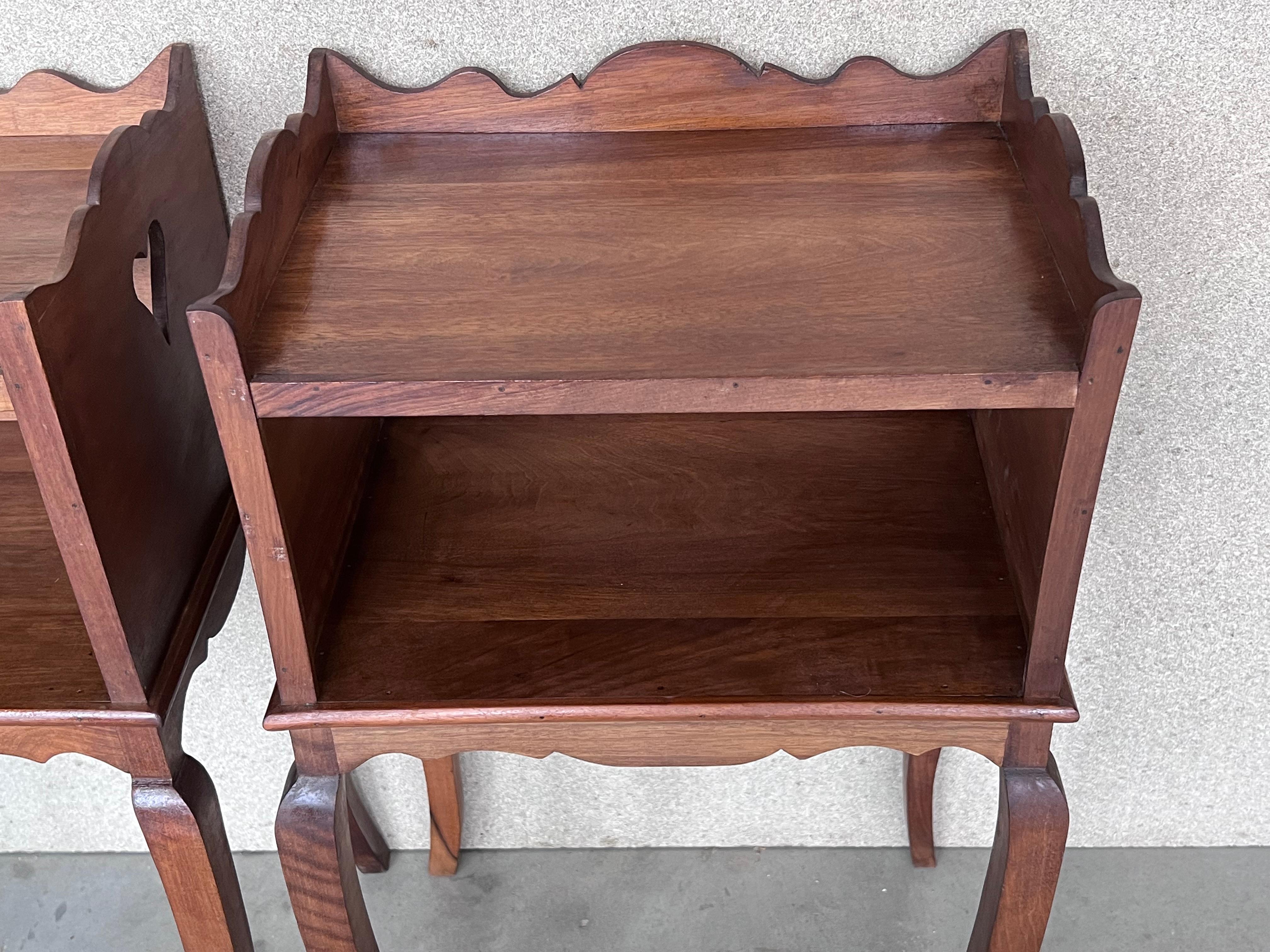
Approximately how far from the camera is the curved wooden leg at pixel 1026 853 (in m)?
0.89

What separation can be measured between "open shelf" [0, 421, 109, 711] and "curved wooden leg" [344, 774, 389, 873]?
572 millimetres

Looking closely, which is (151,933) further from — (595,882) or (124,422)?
(124,422)

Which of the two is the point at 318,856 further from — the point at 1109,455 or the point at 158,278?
the point at 1109,455

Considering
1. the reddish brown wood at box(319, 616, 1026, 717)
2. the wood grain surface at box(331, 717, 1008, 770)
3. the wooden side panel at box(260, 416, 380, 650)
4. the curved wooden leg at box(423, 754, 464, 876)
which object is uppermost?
the wooden side panel at box(260, 416, 380, 650)

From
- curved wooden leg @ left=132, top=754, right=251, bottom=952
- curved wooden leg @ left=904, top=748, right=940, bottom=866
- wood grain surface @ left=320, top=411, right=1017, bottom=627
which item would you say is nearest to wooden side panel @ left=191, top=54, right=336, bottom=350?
wood grain surface @ left=320, top=411, right=1017, bottom=627

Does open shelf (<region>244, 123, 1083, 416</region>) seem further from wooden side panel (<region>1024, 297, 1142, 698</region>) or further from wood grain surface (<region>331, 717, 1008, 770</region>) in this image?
wood grain surface (<region>331, 717, 1008, 770</region>)

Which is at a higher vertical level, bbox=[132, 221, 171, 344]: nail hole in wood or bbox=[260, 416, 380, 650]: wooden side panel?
bbox=[132, 221, 171, 344]: nail hole in wood

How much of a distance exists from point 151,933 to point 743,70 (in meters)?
1.21

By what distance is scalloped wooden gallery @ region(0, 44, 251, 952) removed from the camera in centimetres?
76

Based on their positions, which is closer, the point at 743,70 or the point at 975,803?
the point at 743,70

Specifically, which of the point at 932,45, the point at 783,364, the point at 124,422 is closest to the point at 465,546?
the point at 124,422

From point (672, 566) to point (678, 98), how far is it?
14.9 inches

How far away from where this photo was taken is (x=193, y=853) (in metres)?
0.92

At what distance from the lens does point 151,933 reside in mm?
1482
